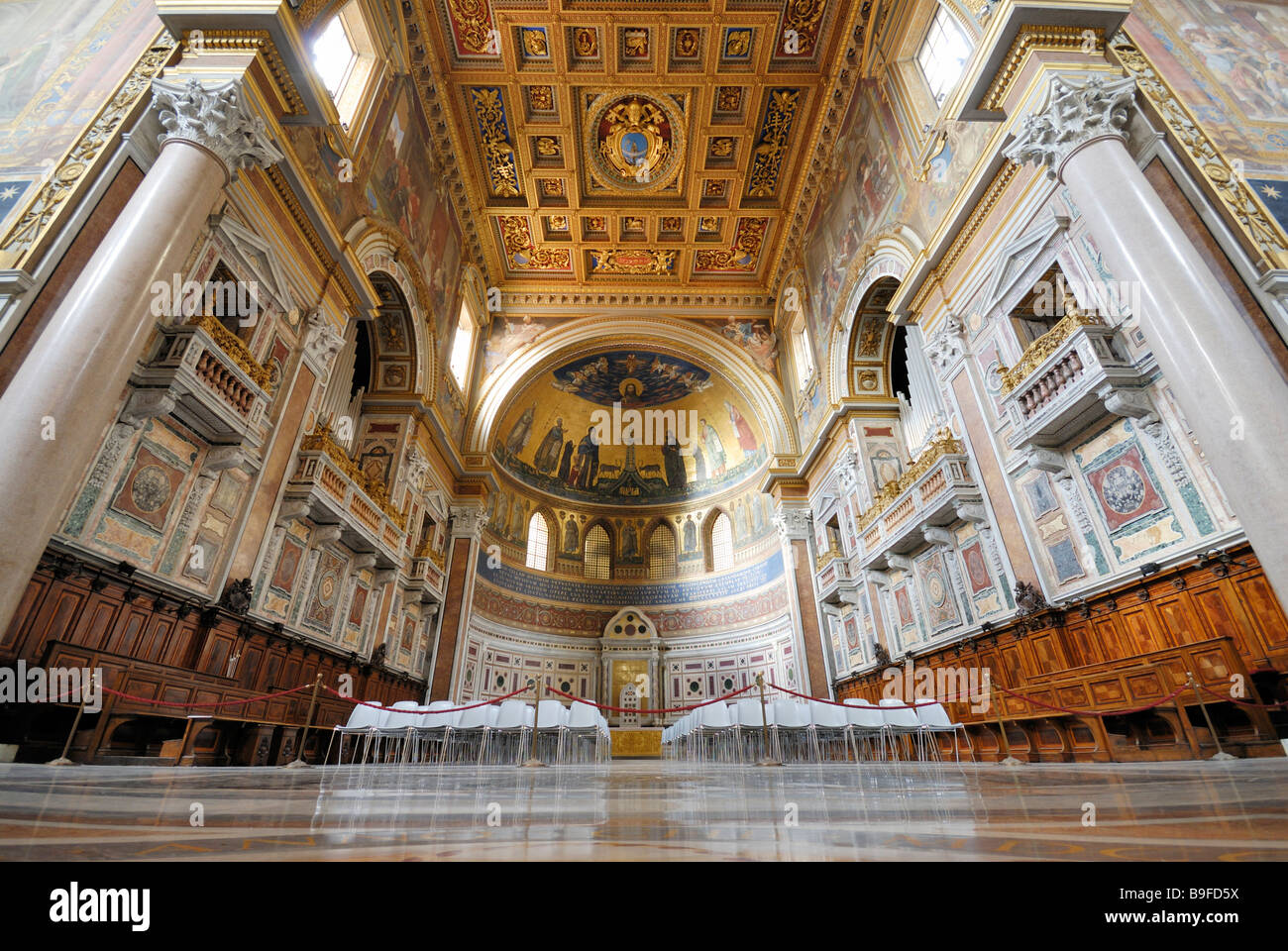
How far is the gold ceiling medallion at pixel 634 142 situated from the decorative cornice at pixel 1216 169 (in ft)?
34.1

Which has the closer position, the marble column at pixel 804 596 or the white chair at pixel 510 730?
the white chair at pixel 510 730

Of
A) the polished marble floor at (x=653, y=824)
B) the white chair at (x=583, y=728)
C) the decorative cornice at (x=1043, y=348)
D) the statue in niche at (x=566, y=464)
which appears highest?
the statue in niche at (x=566, y=464)

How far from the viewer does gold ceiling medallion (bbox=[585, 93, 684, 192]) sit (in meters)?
14.5

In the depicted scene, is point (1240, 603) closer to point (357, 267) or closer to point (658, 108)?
point (357, 267)

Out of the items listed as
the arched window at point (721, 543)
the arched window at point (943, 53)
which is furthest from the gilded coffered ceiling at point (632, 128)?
the arched window at point (721, 543)

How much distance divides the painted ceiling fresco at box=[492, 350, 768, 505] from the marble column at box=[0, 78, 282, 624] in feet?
41.3

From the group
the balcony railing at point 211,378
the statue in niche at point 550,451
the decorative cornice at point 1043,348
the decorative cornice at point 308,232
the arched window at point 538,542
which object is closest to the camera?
the balcony railing at point 211,378

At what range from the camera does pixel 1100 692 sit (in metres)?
6.11

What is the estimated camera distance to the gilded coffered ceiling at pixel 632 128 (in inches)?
500

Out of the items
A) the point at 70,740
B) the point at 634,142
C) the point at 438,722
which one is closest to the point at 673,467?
the point at 634,142

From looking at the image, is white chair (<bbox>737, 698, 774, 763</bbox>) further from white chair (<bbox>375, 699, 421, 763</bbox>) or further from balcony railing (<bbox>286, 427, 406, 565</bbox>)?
balcony railing (<bbox>286, 427, 406, 565</bbox>)

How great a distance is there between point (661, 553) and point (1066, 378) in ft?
52.8

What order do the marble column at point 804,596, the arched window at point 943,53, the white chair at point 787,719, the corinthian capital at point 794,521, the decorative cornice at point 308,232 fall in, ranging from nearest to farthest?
the white chair at point 787,719
the decorative cornice at point 308,232
the arched window at point 943,53
the marble column at point 804,596
the corinthian capital at point 794,521

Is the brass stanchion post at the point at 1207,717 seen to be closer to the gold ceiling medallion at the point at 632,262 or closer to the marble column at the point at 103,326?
the marble column at the point at 103,326
